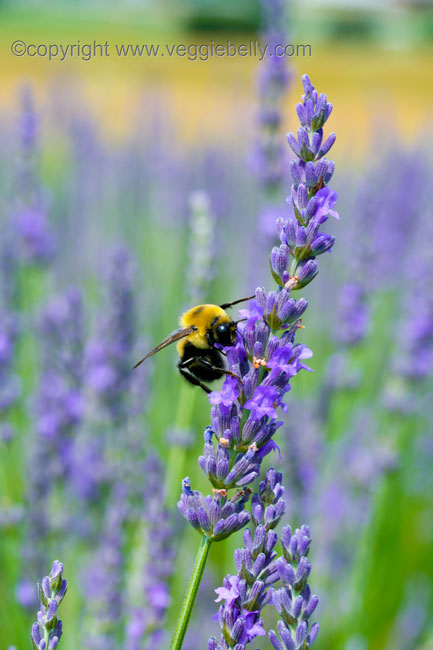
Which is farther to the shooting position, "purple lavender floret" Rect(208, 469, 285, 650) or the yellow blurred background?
the yellow blurred background

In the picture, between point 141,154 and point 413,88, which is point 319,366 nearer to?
point 141,154

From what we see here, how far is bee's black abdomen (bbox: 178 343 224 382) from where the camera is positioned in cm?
153

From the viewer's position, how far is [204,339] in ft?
4.98

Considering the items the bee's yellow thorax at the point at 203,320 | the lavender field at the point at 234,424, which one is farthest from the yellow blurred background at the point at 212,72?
the bee's yellow thorax at the point at 203,320

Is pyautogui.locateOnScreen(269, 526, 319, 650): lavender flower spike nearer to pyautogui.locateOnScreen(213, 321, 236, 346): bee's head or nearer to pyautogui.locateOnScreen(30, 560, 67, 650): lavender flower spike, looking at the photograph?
pyautogui.locateOnScreen(30, 560, 67, 650): lavender flower spike

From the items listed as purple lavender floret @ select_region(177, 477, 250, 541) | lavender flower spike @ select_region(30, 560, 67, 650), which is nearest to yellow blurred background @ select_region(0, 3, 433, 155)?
purple lavender floret @ select_region(177, 477, 250, 541)

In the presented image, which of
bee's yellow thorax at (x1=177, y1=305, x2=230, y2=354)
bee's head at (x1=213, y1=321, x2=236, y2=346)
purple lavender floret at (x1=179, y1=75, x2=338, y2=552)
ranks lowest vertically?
purple lavender floret at (x1=179, y1=75, x2=338, y2=552)

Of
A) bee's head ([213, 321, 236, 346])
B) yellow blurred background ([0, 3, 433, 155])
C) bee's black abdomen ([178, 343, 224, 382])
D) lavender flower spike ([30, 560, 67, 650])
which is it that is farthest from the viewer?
yellow blurred background ([0, 3, 433, 155])

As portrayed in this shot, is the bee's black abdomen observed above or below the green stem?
above

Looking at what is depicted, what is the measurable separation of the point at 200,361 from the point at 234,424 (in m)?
0.53

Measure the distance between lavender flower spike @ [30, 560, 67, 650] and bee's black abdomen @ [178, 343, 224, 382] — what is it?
24.4 inches

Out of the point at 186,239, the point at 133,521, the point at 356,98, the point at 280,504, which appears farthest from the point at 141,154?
the point at 356,98

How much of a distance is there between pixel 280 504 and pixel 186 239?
11.4 feet

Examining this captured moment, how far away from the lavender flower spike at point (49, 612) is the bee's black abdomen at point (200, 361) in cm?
62
